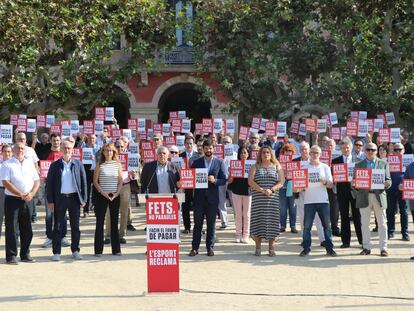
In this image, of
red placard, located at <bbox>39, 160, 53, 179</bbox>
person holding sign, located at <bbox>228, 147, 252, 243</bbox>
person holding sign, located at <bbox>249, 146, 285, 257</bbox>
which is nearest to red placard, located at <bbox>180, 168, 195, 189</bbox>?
person holding sign, located at <bbox>249, 146, 285, 257</bbox>

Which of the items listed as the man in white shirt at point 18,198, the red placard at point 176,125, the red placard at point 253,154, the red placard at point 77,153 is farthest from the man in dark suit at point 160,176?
the red placard at point 176,125

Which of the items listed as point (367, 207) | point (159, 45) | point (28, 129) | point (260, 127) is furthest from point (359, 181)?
point (159, 45)

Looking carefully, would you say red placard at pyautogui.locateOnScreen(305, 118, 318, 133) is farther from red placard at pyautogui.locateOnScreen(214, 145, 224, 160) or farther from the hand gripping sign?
the hand gripping sign

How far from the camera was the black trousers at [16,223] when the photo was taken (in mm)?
13156

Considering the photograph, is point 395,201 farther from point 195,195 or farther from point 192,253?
point 192,253

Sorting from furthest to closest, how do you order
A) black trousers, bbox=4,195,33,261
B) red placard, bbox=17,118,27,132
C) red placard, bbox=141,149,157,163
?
red placard, bbox=17,118,27,132, red placard, bbox=141,149,157,163, black trousers, bbox=4,195,33,261

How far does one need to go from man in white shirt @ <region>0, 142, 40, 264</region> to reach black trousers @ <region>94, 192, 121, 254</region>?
1.01 metres

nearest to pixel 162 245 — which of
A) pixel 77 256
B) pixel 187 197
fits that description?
pixel 77 256

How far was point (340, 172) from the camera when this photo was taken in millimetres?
14914

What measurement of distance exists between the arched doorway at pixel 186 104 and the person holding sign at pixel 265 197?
2424 cm

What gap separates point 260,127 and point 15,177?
10119 millimetres

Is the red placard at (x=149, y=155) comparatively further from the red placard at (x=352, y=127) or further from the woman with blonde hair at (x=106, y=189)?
the red placard at (x=352, y=127)

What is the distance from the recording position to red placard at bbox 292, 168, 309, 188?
45.6ft

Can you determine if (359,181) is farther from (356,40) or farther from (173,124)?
(356,40)
